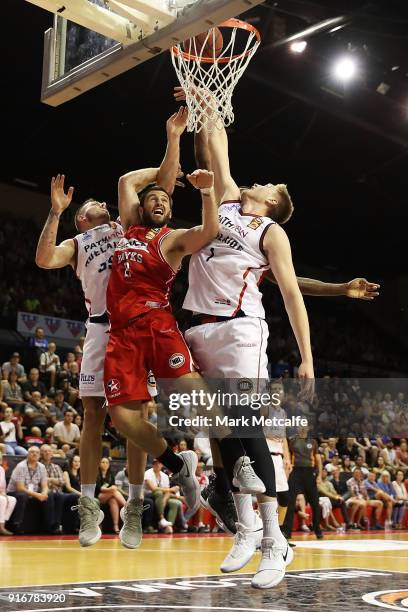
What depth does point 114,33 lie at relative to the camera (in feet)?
17.0

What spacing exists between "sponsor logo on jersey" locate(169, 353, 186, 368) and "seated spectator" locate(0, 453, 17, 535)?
6.88 meters

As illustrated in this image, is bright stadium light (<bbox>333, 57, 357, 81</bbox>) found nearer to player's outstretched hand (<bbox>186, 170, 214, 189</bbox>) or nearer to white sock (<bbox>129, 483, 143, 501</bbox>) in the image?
player's outstretched hand (<bbox>186, 170, 214, 189</bbox>)

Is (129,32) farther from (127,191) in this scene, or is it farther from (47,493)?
(47,493)

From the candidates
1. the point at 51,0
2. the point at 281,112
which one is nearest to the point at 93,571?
the point at 51,0

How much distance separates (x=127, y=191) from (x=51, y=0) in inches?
48.8

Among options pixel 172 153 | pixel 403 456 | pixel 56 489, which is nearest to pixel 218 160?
pixel 172 153

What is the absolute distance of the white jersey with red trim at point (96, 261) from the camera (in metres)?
5.22

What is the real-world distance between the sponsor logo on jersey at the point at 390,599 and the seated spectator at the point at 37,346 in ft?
33.9

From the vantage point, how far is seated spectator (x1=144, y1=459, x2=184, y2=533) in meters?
12.4

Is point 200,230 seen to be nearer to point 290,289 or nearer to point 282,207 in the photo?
point 290,289

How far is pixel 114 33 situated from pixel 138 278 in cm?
162

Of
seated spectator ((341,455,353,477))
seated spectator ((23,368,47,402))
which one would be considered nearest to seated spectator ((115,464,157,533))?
seated spectator ((23,368,47,402))

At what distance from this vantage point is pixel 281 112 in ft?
53.1

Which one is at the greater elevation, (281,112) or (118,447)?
(281,112)
